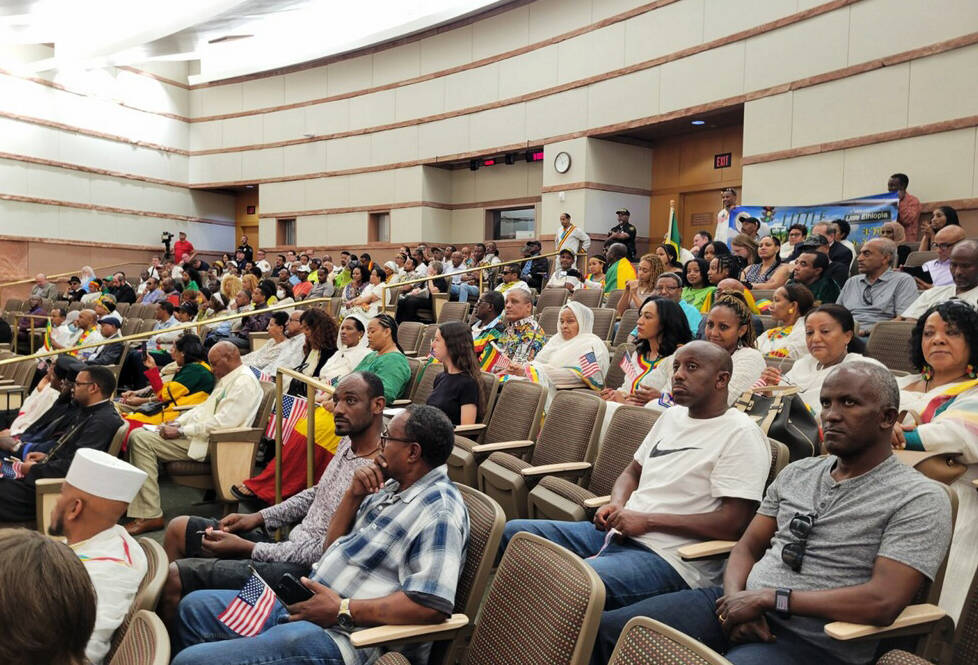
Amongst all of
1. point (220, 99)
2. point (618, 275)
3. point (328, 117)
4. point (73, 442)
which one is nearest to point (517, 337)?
point (618, 275)

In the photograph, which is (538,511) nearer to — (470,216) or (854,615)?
(854,615)

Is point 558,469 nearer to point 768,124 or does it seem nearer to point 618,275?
point 618,275

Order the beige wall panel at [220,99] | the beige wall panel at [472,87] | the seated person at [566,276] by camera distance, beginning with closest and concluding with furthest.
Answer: the seated person at [566,276]
the beige wall panel at [472,87]
the beige wall panel at [220,99]

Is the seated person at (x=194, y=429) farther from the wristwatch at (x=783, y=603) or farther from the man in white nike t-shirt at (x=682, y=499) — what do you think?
the wristwatch at (x=783, y=603)

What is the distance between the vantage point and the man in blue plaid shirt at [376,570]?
66.4 inches

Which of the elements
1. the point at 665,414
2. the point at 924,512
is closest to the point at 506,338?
the point at 665,414

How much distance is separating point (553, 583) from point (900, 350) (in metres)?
2.94

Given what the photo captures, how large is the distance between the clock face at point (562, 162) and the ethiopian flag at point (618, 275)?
400 cm

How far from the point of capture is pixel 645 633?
1.23m

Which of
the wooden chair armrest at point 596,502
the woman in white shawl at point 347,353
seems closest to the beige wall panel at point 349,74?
the woman in white shawl at point 347,353

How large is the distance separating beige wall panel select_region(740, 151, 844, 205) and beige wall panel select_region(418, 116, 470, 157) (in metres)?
5.32

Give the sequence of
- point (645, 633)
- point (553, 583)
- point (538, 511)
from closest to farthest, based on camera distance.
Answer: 1. point (645, 633)
2. point (553, 583)
3. point (538, 511)

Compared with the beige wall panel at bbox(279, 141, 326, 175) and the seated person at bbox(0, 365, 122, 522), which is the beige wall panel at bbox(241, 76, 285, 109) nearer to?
the beige wall panel at bbox(279, 141, 326, 175)

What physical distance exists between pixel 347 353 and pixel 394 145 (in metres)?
9.20
